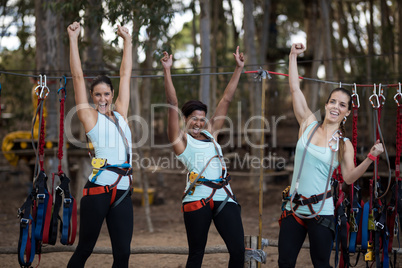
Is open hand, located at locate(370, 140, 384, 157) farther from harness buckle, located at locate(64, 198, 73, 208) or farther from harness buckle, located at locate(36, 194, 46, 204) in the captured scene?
harness buckle, located at locate(36, 194, 46, 204)

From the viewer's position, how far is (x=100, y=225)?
2963mm

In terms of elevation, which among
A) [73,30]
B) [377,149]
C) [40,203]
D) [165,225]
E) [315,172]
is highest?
[73,30]

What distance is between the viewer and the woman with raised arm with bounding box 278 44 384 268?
9.53ft

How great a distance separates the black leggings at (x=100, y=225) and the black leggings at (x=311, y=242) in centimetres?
100

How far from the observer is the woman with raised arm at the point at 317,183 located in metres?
2.91

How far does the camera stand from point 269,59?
43.0 ft

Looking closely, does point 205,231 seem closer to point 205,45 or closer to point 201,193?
point 201,193

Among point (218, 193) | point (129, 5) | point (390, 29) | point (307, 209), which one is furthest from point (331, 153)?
point (390, 29)

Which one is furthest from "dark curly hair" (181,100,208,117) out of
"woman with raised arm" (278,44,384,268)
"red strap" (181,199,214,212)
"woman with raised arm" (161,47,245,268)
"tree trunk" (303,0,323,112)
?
"tree trunk" (303,0,323,112)

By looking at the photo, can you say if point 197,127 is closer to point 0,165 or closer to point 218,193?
point 218,193

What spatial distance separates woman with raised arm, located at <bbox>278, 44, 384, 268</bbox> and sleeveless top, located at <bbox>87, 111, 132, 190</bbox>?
1105mm

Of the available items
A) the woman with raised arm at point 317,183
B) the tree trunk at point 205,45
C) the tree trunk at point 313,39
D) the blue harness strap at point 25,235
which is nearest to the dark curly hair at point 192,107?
the woman with raised arm at point 317,183

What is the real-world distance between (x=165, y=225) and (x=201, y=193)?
443 centimetres

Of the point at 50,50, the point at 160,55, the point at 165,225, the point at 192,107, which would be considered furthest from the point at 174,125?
the point at 50,50
